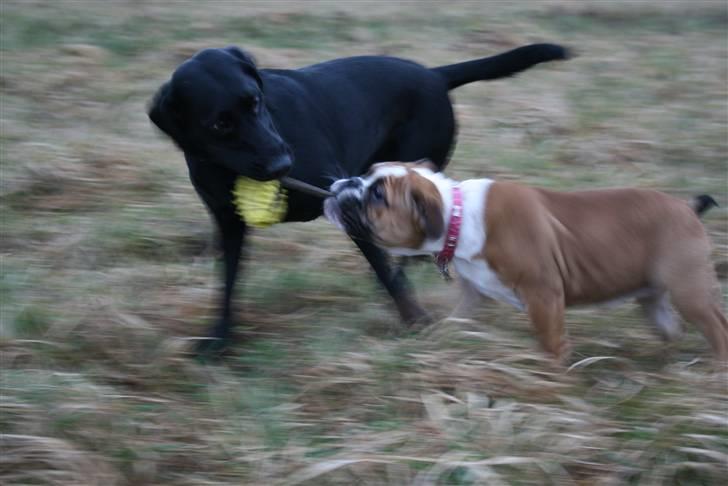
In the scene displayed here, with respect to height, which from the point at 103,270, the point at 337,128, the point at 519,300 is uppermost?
the point at 337,128

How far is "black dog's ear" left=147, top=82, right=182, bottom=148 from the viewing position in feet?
14.5

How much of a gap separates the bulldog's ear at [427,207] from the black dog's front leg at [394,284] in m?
0.62

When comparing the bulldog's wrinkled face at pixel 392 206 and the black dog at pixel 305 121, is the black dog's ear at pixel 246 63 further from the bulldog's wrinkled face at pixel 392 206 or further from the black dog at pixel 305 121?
the bulldog's wrinkled face at pixel 392 206

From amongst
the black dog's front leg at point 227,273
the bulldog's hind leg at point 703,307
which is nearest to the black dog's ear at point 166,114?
the black dog's front leg at point 227,273

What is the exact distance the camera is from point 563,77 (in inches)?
380

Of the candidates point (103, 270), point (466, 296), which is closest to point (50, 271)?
point (103, 270)

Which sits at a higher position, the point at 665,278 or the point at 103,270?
the point at 665,278

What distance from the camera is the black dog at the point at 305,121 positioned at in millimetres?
4355

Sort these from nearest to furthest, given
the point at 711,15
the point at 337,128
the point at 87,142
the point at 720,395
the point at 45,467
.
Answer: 1. the point at 45,467
2. the point at 720,395
3. the point at 337,128
4. the point at 87,142
5. the point at 711,15

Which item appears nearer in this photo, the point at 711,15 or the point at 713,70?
the point at 713,70

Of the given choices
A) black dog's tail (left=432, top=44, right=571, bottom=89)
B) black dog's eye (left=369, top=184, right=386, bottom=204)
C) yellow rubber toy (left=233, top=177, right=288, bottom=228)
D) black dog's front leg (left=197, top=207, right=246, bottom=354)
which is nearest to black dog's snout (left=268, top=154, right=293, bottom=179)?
yellow rubber toy (left=233, top=177, right=288, bottom=228)

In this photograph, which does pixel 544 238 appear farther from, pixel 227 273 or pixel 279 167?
pixel 227 273

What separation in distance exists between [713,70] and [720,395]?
253 inches

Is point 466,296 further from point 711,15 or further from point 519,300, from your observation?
point 711,15
